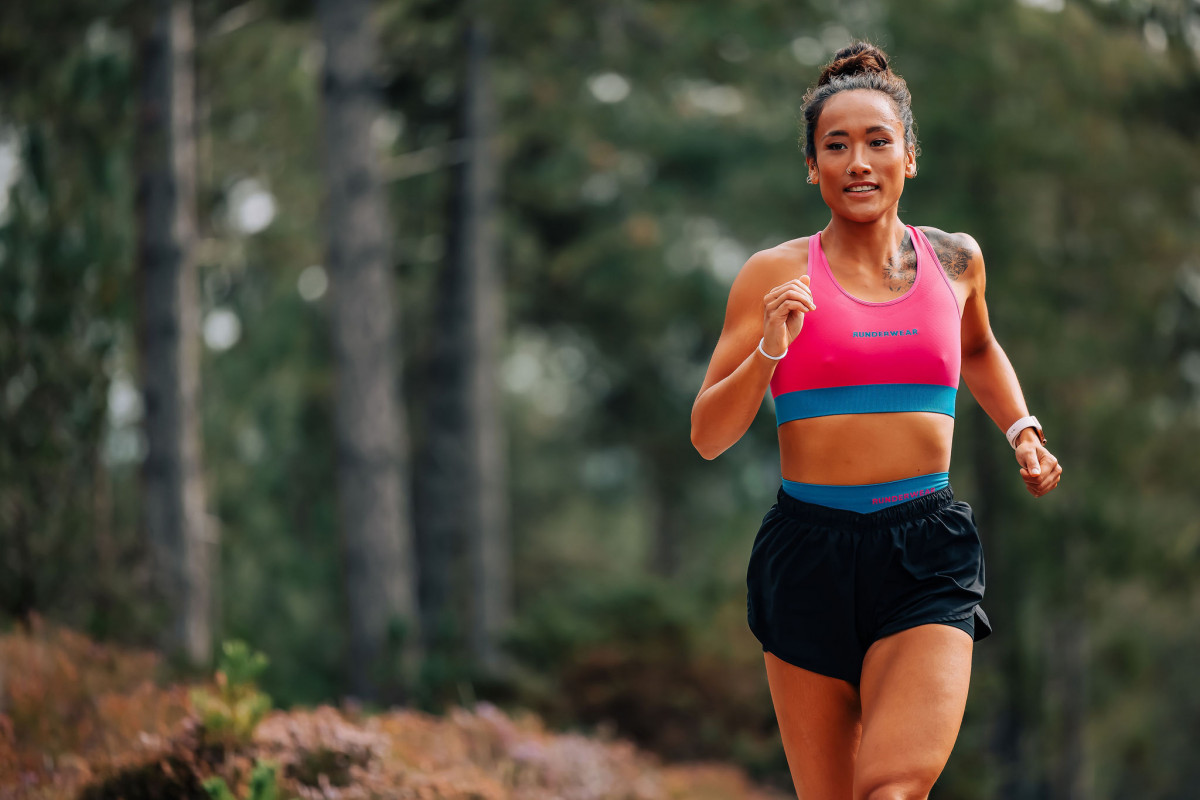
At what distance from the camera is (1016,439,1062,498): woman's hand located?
289cm

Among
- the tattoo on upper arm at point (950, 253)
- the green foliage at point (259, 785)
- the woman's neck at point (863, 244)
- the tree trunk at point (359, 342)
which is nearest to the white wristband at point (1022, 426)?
the tattoo on upper arm at point (950, 253)

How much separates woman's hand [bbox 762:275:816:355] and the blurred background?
626 cm

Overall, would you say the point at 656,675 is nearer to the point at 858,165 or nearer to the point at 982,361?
the point at 982,361

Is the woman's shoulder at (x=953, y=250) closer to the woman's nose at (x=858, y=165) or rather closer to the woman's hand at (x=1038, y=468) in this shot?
the woman's nose at (x=858, y=165)

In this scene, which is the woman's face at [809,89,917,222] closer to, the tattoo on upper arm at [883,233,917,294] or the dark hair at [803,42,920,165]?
the dark hair at [803,42,920,165]

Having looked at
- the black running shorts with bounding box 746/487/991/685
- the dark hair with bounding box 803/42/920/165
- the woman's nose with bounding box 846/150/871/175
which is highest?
the dark hair with bounding box 803/42/920/165

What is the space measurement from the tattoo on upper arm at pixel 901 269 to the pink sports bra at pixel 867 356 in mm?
32

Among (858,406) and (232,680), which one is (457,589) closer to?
(232,680)

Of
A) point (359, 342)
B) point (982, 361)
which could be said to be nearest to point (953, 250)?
point (982, 361)

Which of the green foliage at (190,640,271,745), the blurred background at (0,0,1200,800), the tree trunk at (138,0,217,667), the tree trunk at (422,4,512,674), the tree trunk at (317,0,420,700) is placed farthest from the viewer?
the tree trunk at (422,4,512,674)

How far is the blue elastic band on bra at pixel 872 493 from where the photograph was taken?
2.96m

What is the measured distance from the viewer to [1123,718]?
73.2ft

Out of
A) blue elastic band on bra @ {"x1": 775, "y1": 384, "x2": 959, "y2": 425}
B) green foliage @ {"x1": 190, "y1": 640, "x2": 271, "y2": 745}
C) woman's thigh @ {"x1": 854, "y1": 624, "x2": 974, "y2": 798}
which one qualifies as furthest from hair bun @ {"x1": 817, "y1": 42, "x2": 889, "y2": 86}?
green foliage @ {"x1": 190, "y1": 640, "x2": 271, "y2": 745}

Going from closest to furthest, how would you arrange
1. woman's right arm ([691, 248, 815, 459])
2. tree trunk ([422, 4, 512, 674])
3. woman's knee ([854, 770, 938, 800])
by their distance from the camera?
woman's knee ([854, 770, 938, 800]) → woman's right arm ([691, 248, 815, 459]) → tree trunk ([422, 4, 512, 674])
